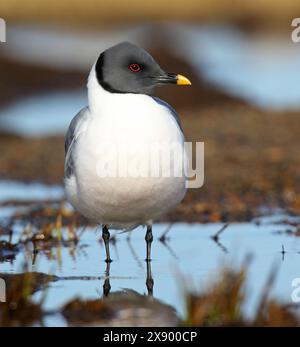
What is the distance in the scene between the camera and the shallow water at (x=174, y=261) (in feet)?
20.2

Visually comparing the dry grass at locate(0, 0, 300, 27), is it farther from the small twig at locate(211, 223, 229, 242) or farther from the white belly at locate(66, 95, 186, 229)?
the white belly at locate(66, 95, 186, 229)

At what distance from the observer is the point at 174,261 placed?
23.6 feet

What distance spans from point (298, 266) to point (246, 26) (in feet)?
83.2

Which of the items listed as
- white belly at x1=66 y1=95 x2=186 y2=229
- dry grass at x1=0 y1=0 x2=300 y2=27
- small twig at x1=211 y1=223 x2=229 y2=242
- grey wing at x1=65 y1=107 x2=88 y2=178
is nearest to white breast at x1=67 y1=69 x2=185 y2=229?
white belly at x1=66 y1=95 x2=186 y2=229

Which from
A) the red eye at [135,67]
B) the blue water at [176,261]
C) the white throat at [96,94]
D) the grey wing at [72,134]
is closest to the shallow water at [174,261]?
the blue water at [176,261]

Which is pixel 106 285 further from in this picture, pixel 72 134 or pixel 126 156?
pixel 72 134

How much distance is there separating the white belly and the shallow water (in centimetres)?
43

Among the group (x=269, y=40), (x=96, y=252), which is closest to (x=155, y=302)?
(x=96, y=252)

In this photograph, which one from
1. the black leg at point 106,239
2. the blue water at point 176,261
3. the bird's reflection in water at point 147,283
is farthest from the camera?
the black leg at point 106,239

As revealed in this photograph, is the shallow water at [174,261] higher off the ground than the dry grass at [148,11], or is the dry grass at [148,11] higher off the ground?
the dry grass at [148,11]

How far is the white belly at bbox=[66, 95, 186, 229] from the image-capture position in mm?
6605

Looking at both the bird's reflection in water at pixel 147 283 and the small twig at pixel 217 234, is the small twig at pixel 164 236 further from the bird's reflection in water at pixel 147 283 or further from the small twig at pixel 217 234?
the bird's reflection in water at pixel 147 283

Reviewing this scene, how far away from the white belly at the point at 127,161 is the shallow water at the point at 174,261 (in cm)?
43

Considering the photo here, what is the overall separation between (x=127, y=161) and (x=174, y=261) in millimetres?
969
